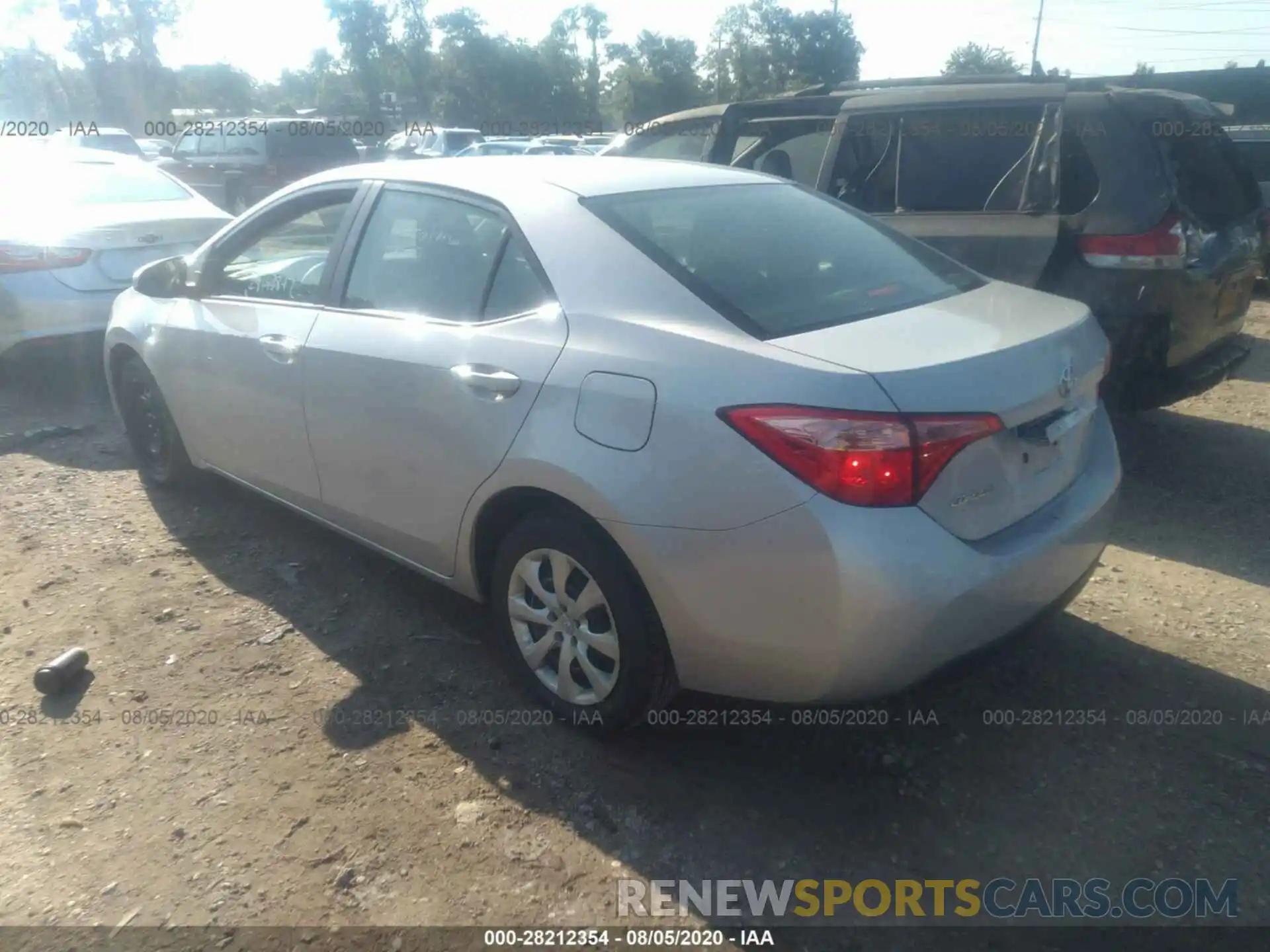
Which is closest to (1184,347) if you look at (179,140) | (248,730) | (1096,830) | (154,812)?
(1096,830)

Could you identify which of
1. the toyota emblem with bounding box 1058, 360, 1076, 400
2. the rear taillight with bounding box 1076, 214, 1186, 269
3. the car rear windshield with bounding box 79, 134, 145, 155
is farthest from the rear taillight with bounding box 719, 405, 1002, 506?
the car rear windshield with bounding box 79, 134, 145, 155

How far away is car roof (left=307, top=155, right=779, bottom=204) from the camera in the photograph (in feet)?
10.4

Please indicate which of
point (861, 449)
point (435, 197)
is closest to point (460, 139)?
point (435, 197)

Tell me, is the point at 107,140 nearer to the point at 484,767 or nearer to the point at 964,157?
the point at 964,157

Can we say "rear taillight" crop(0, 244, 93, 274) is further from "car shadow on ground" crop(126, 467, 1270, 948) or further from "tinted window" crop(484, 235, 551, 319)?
"tinted window" crop(484, 235, 551, 319)

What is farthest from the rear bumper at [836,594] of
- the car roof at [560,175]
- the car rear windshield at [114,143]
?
the car rear windshield at [114,143]

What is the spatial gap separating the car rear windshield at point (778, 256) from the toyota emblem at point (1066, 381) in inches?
18.1

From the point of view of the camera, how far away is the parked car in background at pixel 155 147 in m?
21.0

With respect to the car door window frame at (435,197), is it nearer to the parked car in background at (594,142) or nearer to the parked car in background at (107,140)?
the parked car in background at (107,140)

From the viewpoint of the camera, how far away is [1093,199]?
450cm

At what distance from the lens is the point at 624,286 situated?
2.74 meters

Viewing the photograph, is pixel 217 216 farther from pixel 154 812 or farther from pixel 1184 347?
pixel 1184 347

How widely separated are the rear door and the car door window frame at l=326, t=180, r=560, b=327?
2.70 m

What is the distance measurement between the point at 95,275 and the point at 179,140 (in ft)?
48.0
